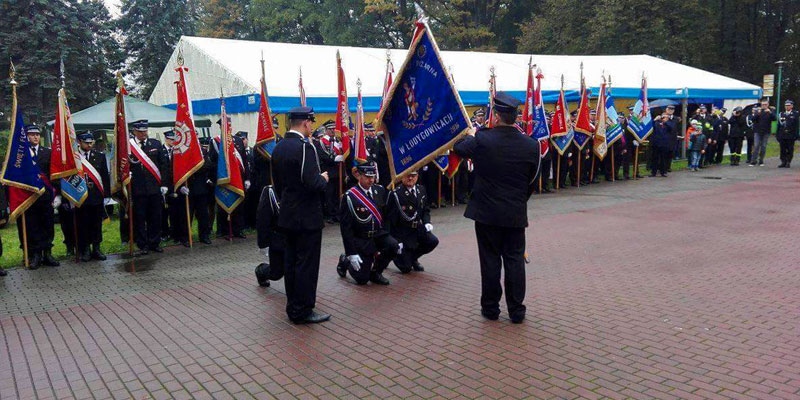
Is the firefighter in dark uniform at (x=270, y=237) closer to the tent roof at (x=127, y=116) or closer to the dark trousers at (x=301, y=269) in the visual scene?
the dark trousers at (x=301, y=269)

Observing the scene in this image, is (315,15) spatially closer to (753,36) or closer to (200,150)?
(753,36)

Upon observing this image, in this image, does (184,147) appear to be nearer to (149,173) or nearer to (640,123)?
(149,173)

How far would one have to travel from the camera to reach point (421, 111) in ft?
19.4

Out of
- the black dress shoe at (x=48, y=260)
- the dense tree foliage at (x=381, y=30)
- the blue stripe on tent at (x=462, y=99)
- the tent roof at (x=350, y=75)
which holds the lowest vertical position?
the black dress shoe at (x=48, y=260)

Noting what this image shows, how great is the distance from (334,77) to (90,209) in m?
9.46

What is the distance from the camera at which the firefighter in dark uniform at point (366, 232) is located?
6977mm

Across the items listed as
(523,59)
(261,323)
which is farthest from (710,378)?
(523,59)

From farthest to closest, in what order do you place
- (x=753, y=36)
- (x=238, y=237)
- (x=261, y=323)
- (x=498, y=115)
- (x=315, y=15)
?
(x=315, y=15) → (x=753, y=36) → (x=238, y=237) → (x=261, y=323) → (x=498, y=115)

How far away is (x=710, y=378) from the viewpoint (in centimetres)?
425

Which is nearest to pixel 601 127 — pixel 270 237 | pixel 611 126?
pixel 611 126

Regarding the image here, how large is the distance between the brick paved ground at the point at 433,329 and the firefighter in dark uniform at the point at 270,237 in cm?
26

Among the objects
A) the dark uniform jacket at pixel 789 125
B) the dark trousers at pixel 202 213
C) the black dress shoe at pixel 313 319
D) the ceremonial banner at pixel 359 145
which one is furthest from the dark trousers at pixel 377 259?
the dark uniform jacket at pixel 789 125

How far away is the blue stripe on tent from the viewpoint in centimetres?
1534

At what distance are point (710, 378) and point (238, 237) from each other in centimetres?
838
